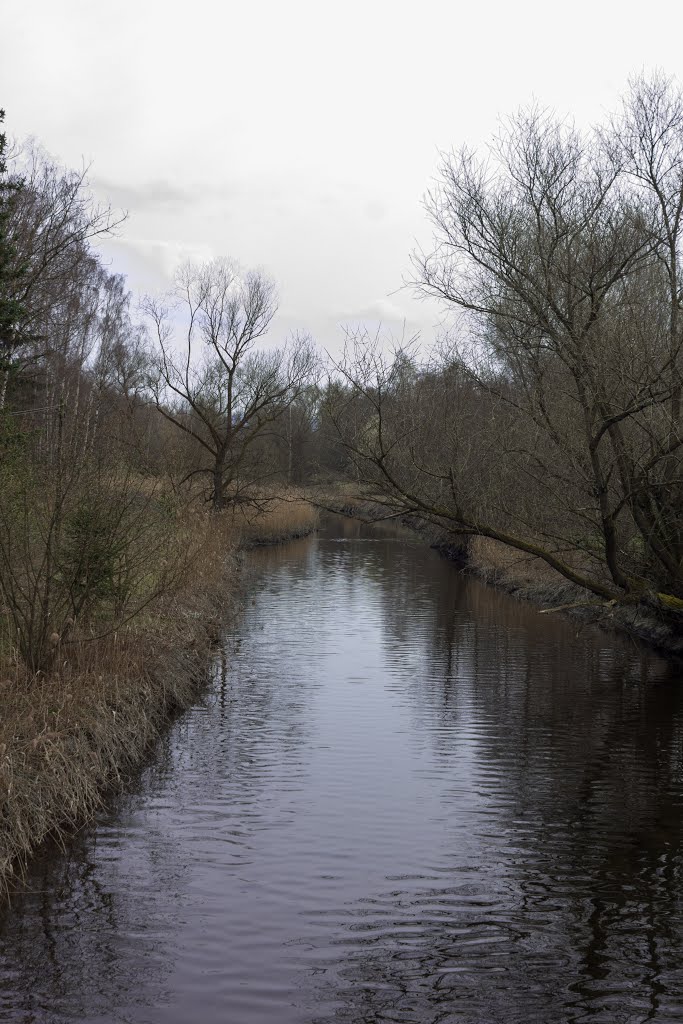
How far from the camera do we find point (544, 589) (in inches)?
886

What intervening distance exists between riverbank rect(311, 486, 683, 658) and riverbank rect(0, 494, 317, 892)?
120 inches

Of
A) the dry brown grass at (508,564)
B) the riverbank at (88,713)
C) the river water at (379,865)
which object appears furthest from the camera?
the dry brown grass at (508,564)

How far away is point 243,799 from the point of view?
9461 millimetres

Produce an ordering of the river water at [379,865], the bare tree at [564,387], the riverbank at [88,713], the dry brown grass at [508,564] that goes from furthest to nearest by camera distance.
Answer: the dry brown grass at [508,564] → the bare tree at [564,387] → the riverbank at [88,713] → the river water at [379,865]

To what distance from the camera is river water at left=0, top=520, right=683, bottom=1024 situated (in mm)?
6020

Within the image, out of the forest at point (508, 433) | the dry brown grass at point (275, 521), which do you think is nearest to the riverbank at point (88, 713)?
the forest at point (508, 433)

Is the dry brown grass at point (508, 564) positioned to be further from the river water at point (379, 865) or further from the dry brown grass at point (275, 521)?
the river water at point (379, 865)

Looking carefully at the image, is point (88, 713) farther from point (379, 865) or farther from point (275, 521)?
point (275, 521)

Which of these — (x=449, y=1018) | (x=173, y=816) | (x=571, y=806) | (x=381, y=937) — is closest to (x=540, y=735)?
(x=571, y=806)

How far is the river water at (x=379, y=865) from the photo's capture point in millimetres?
6020

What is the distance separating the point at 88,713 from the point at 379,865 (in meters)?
3.39

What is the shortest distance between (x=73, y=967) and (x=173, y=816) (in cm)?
276

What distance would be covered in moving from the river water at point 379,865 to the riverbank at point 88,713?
304mm

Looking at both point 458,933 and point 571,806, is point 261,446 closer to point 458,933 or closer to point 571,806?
point 571,806
